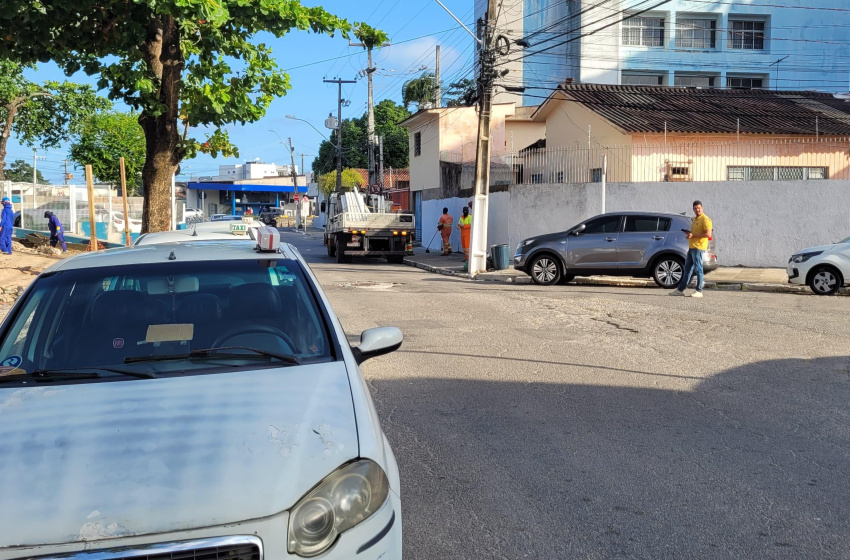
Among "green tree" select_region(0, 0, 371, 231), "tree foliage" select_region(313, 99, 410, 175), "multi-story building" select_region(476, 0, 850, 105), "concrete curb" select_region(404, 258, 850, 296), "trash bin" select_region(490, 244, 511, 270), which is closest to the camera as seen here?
"green tree" select_region(0, 0, 371, 231)

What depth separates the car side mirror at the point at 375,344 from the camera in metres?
4.34

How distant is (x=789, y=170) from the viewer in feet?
86.4

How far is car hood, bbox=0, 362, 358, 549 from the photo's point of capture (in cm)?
271

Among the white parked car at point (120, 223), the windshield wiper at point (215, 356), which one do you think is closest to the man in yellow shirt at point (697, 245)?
the windshield wiper at point (215, 356)

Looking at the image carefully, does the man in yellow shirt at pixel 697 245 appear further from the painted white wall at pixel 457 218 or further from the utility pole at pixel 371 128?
the utility pole at pixel 371 128

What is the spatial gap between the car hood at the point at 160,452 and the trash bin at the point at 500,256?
65.5ft

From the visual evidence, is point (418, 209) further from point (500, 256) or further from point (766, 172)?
point (500, 256)

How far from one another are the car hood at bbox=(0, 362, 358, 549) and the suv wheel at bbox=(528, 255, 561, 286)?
16444 mm

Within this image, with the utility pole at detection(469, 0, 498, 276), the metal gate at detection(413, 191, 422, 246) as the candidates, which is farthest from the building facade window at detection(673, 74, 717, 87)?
the utility pole at detection(469, 0, 498, 276)

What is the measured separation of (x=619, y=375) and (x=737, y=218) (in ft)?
54.2

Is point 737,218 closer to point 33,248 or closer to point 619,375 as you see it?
point 619,375

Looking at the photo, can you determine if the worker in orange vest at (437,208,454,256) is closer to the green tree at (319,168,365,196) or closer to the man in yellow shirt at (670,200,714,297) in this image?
the man in yellow shirt at (670,200,714,297)

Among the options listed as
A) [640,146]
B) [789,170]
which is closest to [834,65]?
[789,170]

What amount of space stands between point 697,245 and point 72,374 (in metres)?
14.5
